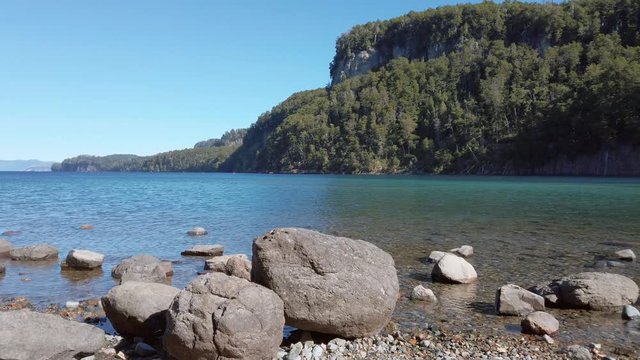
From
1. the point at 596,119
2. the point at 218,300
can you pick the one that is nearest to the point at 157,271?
the point at 218,300

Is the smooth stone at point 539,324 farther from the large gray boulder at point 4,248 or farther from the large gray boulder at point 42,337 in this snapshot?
the large gray boulder at point 4,248

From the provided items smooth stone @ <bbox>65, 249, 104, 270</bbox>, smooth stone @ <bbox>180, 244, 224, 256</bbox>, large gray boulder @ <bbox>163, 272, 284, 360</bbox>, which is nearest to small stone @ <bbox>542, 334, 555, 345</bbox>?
large gray boulder @ <bbox>163, 272, 284, 360</bbox>

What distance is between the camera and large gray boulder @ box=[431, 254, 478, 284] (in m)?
14.4

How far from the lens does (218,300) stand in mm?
8023

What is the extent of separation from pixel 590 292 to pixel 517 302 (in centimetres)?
197

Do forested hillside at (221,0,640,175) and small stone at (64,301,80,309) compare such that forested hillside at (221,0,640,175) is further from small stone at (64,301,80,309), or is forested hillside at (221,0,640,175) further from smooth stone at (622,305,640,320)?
small stone at (64,301,80,309)

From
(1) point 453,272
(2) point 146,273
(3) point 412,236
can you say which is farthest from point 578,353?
(3) point 412,236

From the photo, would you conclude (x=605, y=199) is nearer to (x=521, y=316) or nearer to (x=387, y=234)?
(x=387, y=234)

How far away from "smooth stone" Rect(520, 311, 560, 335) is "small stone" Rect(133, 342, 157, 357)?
7.42 m

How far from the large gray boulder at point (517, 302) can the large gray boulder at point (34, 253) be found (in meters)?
16.5

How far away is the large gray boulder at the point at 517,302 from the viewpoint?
11.2 m

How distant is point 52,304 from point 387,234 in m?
16.3

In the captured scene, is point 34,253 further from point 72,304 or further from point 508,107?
point 508,107

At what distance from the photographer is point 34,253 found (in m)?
18.6
